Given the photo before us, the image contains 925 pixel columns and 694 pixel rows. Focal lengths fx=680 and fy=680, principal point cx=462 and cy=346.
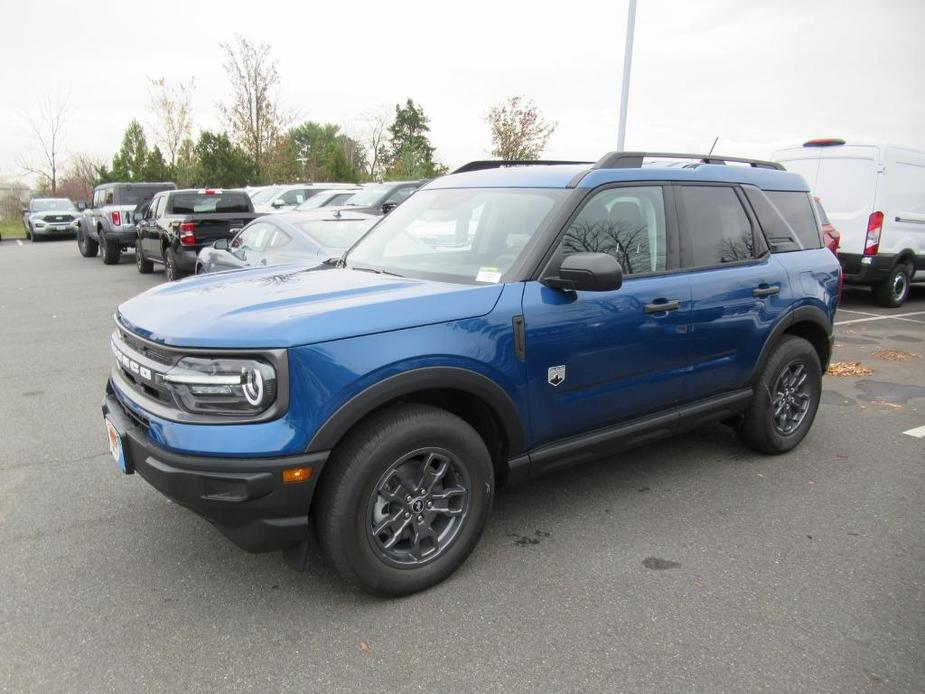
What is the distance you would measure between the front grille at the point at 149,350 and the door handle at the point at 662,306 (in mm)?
2228

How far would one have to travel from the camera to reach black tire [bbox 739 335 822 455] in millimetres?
4277

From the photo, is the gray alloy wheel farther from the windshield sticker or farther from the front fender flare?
the windshield sticker

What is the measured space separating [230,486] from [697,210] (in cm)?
292

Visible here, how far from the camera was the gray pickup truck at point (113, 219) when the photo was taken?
16.2 meters

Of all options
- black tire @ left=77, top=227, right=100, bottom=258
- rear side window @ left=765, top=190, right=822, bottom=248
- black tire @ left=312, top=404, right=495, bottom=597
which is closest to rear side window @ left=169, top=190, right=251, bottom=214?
black tire @ left=77, top=227, right=100, bottom=258

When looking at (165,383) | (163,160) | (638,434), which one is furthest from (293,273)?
(163,160)

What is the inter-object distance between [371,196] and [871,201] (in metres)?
8.76

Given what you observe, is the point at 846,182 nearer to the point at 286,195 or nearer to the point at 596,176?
the point at 596,176

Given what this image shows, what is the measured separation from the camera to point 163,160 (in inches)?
1422

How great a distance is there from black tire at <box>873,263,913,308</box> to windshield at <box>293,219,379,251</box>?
803 centimetres

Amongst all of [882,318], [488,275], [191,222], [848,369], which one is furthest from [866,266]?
[191,222]

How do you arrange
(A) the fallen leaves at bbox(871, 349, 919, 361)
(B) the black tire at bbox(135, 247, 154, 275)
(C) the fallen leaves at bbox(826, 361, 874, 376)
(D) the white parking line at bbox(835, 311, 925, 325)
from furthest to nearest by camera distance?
(B) the black tire at bbox(135, 247, 154, 275)
(D) the white parking line at bbox(835, 311, 925, 325)
(A) the fallen leaves at bbox(871, 349, 919, 361)
(C) the fallen leaves at bbox(826, 361, 874, 376)

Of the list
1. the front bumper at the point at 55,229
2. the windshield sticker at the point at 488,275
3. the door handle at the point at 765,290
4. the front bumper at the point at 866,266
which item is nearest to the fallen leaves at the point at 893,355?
the front bumper at the point at 866,266

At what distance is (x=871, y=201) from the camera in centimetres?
990
